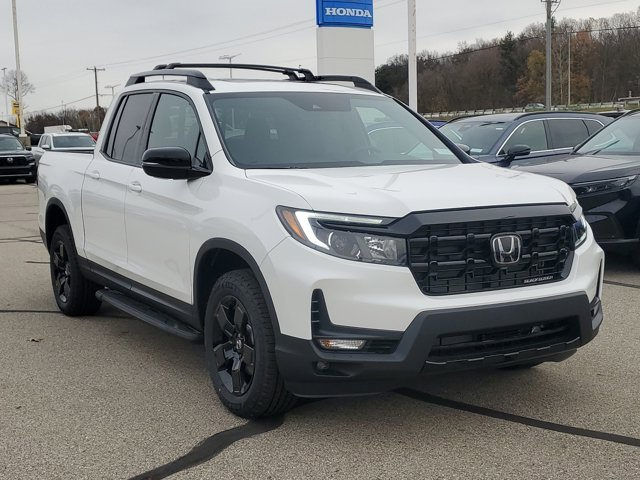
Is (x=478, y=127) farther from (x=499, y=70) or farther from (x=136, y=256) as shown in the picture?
(x=499, y=70)

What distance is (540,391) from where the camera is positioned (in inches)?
177

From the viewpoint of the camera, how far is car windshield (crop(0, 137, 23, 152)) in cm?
2647

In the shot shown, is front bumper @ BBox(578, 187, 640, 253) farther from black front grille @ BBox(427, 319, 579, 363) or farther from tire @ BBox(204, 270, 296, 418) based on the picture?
tire @ BBox(204, 270, 296, 418)

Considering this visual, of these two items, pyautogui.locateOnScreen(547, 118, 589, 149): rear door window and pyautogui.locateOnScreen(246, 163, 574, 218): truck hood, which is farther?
pyautogui.locateOnScreen(547, 118, 589, 149): rear door window

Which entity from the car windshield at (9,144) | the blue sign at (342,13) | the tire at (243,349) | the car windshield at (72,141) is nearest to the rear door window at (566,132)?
the tire at (243,349)

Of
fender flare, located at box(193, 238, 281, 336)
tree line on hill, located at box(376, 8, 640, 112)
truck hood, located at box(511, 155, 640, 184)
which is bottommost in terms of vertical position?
fender flare, located at box(193, 238, 281, 336)

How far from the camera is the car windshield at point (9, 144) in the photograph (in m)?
26.5

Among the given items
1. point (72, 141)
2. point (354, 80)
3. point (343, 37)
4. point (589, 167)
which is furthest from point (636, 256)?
point (72, 141)

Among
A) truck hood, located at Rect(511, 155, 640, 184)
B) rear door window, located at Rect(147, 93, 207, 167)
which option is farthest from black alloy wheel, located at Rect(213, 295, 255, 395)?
truck hood, located at Rect(511, 155, 640, 184)

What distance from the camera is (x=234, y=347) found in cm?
416

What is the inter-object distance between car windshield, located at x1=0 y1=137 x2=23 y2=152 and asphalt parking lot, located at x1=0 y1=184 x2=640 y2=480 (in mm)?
22834

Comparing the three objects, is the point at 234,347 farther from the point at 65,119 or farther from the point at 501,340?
the point at 65,119

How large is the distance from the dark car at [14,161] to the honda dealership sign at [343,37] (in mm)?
11379

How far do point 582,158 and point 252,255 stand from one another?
5821mm
